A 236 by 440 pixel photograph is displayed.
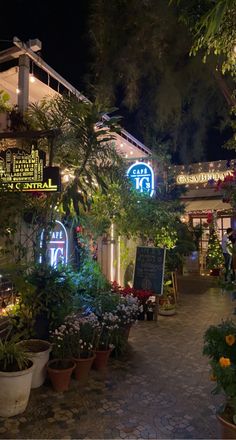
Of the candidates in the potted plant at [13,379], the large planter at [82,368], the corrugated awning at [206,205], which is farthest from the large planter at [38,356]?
the corrugated awning at [206,205]

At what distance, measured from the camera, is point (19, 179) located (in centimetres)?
446

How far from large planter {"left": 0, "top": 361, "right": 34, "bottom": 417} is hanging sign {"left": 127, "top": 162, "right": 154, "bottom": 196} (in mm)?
5550

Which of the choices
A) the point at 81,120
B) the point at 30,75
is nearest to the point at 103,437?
the point at 81,120

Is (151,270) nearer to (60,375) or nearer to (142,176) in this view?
(142,176)

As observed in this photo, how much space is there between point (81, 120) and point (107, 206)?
248cm

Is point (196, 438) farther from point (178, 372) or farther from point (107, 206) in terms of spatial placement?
point (107, 206)

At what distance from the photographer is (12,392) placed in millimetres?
3346

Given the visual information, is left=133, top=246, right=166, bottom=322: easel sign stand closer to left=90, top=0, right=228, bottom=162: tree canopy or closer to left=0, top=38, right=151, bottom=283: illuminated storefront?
left=0, top=38, right=151, bottom=283: illuminated storefront

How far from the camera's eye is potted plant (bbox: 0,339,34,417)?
335 cm

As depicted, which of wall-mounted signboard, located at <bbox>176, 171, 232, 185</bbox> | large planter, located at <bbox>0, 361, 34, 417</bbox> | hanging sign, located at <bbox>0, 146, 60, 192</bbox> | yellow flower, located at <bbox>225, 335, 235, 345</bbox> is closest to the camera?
yellow flower, located at <bbox>225, 335, 235, 345</bbox>

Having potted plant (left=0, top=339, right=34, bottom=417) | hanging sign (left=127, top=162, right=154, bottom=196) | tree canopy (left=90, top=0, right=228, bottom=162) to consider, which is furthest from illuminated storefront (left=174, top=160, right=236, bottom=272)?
potted plant (left=0, top=339, right=34, bottom=417)

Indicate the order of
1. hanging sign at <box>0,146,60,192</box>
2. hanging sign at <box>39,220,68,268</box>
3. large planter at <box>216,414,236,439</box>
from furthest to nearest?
hanging sign at <box>39,220,68,268</box>
hanging sign at <box>0,146,60,192</box>
large planter at <box>216,414,236,439</box>

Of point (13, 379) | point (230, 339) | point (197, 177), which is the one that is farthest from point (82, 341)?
point (197, 177)

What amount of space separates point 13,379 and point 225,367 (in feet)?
6.47
